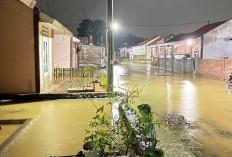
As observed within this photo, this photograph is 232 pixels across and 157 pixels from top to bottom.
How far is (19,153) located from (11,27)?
23.3ft

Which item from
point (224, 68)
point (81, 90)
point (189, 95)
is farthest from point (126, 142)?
point (224, 68)

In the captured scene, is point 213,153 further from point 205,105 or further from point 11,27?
point 11,27

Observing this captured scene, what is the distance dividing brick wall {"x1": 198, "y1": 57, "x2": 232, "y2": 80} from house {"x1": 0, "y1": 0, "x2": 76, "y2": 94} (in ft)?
44.0

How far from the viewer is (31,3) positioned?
1057cm

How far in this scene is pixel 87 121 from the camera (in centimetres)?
752

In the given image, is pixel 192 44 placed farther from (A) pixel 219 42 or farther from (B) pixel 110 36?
(B) pixel 110 36

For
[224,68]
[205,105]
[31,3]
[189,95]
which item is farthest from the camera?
[224,68]

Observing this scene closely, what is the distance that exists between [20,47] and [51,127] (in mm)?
5326

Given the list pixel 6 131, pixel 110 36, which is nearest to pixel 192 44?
pixel 110 36

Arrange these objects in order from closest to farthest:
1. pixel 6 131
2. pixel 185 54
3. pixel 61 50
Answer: pixel 6 131, pixel 61 50, pixel 185 54

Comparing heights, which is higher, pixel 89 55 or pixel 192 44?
pixel 192 44

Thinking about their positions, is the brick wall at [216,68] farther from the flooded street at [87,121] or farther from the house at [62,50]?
the house at [62,50]

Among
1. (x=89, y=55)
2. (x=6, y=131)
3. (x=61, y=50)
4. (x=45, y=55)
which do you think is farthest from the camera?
(x=89, y=55)

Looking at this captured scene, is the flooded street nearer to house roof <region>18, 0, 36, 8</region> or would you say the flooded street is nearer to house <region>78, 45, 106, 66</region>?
house roof <region>18, 0, 36, 8</region>
